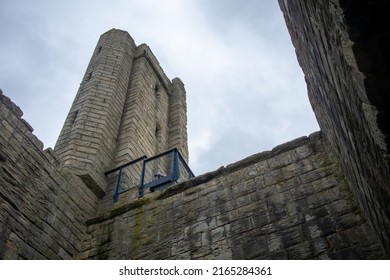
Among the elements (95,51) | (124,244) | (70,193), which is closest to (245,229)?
(124,244)

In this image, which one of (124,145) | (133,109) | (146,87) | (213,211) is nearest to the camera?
(213,211)

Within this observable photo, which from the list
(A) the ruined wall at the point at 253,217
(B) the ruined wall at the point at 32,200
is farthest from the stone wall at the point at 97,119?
(A) the ruined wall at the point at 253,217

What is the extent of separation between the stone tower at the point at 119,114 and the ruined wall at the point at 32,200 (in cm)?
106

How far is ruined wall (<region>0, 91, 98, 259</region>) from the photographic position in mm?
4480

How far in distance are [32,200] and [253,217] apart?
285 cm

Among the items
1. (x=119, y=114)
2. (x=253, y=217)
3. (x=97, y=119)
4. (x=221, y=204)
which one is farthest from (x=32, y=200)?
(x=119, y=114)

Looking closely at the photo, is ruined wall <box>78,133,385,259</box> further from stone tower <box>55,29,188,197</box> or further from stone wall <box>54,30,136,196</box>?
stone tower <box>55,29,188,197</box>

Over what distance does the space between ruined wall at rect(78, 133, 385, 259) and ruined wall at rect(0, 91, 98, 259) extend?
0.38m

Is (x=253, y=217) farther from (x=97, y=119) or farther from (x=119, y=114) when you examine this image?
(x=119, y=114)

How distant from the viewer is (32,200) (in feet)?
16.2

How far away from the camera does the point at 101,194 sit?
265 inches

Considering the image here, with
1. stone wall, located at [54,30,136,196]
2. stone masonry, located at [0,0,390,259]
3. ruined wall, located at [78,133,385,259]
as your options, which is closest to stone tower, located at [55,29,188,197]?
stone wall, located at [54,30,136,196]

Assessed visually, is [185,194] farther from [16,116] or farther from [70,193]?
[16,116]

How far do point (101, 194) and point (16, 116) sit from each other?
2147 mm
